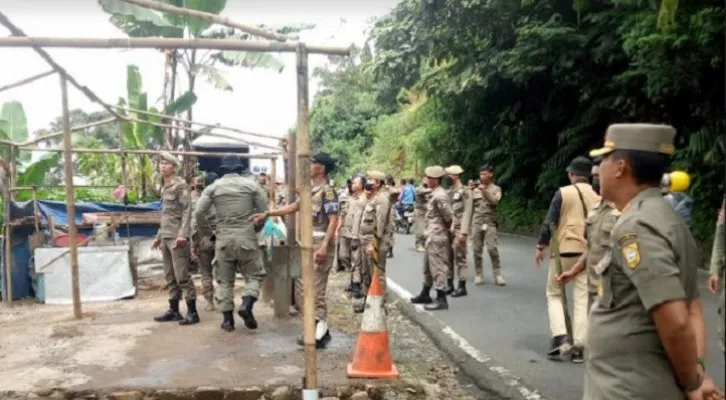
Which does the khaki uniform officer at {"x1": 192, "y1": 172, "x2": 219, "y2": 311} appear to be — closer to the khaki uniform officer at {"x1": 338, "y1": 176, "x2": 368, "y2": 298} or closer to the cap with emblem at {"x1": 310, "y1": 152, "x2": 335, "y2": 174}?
the khaki uniform officer at {"x1": 338, "y1": 176, "x2": 368, "y2": 298}

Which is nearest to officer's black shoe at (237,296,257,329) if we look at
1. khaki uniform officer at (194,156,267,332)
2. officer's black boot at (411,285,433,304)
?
khaki uniform officer at (194,156,267,332)

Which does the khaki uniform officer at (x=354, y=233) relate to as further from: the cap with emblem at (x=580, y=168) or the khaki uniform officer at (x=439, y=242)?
the cap with emblem at (x=580, y=168)

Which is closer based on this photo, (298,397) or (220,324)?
(298,397)

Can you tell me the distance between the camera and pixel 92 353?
689 cm

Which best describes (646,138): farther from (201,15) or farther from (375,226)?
(375,226)

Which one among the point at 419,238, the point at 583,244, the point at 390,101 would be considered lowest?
the point at 419,238

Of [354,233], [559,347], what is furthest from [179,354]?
[354,233]

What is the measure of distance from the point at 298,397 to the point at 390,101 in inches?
1163

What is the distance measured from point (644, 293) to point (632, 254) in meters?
0.14

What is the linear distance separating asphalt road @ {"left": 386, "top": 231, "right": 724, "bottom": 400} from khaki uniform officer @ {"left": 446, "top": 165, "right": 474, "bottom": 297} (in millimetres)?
298

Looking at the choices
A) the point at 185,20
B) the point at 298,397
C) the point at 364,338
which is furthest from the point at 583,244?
the point at 185,20

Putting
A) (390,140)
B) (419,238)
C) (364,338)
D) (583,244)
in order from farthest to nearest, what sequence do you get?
(390,140) < (419,238) < (583,244) < (364,338)

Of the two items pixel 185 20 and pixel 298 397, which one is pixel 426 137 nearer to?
pixel 185 20

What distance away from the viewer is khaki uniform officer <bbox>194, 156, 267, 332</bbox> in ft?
25.5
